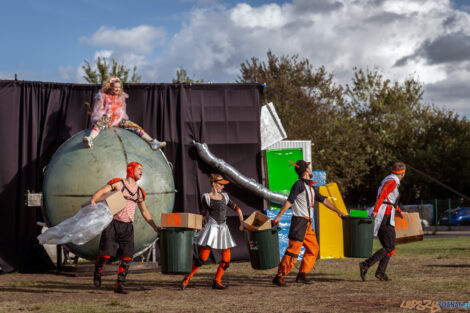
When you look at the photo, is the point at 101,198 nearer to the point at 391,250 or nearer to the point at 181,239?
the point at 181,239

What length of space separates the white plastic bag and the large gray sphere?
1.90 m

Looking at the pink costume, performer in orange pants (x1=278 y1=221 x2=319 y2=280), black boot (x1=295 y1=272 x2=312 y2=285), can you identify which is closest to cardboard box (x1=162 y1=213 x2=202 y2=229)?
performer in orange pants (x1=278 y1=221 x2=319 y2=280)

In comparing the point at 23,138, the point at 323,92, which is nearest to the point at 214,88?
the point at 23,138

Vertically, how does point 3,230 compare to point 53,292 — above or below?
above

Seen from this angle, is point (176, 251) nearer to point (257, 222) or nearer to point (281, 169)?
point (257, 222)

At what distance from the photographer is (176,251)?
8992 millimetres

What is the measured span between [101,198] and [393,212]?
455cm

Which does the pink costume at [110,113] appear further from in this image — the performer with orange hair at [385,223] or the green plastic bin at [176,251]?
the performer with orange hair at [385,223]

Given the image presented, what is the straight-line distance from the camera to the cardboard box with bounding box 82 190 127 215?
862cm

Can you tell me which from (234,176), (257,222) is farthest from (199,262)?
(234,176)

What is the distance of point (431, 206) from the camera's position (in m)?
37.8

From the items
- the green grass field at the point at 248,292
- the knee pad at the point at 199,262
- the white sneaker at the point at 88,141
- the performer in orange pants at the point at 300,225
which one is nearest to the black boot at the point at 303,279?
the performer in orange pants at the point at 300,225

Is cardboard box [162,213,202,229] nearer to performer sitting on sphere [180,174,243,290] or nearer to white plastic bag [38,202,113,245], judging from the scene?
performer sitting on sphere [180,174,243,290]

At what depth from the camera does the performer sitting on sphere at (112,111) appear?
11.5 m
